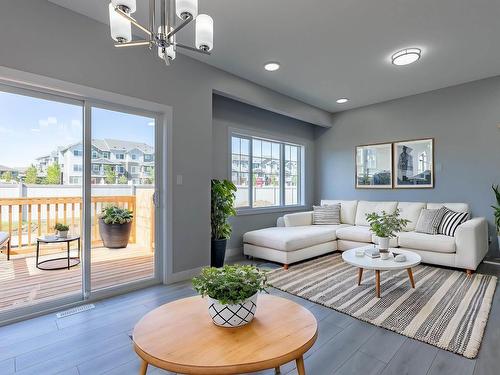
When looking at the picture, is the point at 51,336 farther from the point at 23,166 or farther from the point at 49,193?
the point at 23,166

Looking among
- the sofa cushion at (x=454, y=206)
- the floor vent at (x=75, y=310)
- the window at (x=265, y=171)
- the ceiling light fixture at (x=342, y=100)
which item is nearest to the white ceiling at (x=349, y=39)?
the ceiling light fixture at (x=342, y=100)

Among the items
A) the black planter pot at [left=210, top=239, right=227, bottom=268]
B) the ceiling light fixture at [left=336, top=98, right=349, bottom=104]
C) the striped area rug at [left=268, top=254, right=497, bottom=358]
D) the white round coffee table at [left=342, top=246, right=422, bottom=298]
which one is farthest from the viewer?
the ceiling light fixture at [left=336, top=98, right=349, bottom=104]

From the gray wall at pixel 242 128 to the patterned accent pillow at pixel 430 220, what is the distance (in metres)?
2.28

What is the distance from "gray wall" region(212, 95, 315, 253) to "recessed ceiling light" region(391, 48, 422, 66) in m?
2.21

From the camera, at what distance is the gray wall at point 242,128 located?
14.1 ft

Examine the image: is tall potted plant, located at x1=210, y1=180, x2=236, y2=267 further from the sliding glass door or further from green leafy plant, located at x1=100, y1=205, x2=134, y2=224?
green leafy plant, located at x1=100, y1=205, x2=134, y2=224

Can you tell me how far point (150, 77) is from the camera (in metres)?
3.05

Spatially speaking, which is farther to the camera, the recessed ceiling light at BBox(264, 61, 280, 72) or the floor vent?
the recessed ceiling light at BBox(264, 61, 280, 72)

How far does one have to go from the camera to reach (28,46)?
7.58ft

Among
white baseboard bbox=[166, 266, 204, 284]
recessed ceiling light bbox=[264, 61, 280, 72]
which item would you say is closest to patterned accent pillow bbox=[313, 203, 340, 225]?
white baseboard bbox=[166, 266, 204, 284]

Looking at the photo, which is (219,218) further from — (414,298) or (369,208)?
(369,208)

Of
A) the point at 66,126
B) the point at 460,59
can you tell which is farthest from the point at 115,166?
the point at 460,59

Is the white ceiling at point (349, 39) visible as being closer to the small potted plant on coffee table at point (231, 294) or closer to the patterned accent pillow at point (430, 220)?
the patterned accent pillow at point (430, 220)

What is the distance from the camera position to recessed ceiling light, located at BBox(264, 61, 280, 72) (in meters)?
3.59
